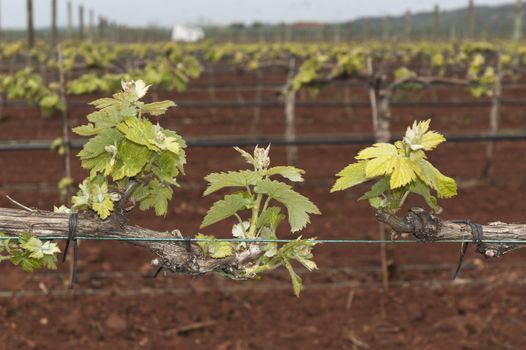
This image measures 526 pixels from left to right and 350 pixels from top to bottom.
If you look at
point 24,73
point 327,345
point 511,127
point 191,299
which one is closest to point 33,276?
point 191,299

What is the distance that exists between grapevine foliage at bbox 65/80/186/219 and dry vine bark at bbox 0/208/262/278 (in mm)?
47

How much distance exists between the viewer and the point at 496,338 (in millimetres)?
4414

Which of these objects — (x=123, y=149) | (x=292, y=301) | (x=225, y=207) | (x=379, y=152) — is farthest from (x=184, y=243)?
(x=292, y=301)

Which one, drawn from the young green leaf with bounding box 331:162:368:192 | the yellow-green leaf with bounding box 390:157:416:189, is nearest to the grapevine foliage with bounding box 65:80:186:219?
the young green leaf with bounding box 331:162:368:192

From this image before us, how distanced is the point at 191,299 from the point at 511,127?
958 cm

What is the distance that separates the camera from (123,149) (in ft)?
5.80

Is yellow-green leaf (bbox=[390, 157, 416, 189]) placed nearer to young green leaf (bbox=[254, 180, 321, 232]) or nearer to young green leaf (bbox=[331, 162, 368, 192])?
young green leaf (bbox=[331, 162, 368, 192])

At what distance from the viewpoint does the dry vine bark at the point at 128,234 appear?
1.71 m

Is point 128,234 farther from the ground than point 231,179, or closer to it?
closer to it

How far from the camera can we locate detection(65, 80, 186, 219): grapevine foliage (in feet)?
5.59

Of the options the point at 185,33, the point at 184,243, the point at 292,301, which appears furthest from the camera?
the point at 185,33

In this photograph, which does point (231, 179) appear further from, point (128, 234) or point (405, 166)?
point (405, 166)

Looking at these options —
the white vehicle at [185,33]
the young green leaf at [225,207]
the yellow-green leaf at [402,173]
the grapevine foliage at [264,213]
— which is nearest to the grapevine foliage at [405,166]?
the yellow-green leaf at [402,173]

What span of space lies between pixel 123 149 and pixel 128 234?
9.0 inches
